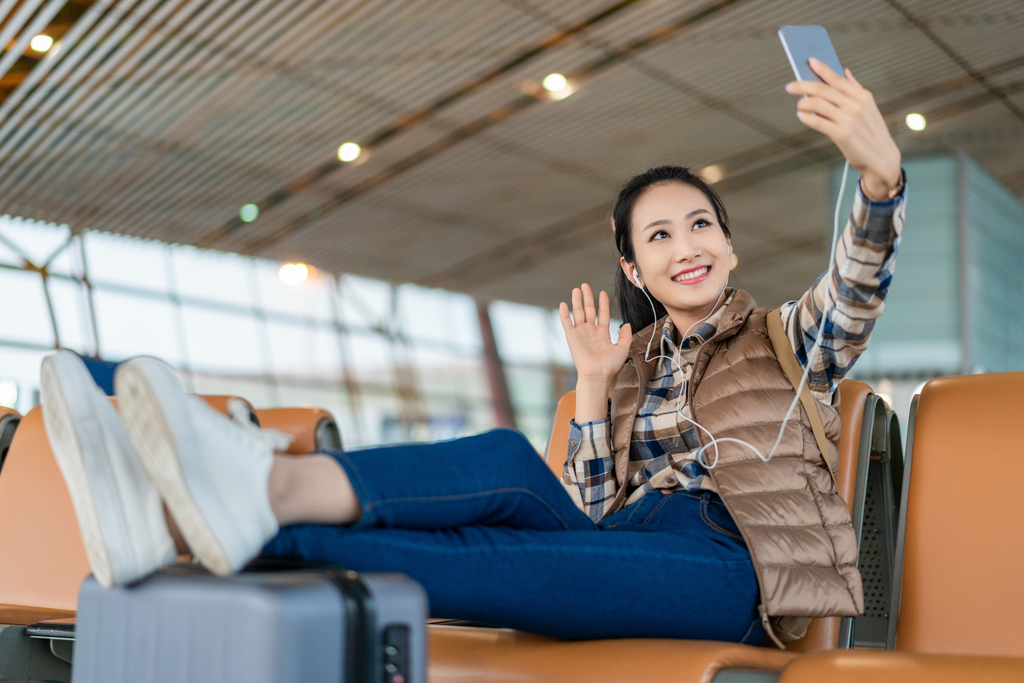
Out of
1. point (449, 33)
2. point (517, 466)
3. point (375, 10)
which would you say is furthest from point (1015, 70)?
point (517, 466)

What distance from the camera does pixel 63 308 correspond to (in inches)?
501

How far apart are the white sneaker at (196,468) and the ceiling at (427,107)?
6213mm

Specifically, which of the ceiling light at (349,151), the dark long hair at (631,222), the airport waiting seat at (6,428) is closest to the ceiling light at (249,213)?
the ceiling light at (349,151)

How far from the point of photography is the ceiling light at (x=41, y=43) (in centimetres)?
858

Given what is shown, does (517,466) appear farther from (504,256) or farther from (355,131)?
(504,256)

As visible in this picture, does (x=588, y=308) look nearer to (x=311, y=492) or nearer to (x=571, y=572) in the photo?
(x=571, y=572)

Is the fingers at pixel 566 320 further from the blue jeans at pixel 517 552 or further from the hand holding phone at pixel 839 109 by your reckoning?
the hand holding phone at pixel 839 109

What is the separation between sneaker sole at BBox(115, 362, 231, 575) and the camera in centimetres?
114

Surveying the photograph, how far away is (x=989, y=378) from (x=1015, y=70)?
10.6 m

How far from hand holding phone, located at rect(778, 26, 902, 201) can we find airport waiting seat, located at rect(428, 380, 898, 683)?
0.75 meters

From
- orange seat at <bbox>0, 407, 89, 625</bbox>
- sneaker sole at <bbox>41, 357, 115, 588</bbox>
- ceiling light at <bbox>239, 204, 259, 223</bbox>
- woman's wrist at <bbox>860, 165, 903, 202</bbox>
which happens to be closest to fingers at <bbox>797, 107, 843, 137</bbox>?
woman's wrist at <bbox>860, 165, 903, 202</bbox>

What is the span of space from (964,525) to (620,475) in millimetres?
714

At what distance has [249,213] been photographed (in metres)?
13.4

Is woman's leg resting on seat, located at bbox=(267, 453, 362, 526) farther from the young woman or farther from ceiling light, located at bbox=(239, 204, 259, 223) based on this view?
ceiling light, located at bbox=(239, 204, 259, 223)
